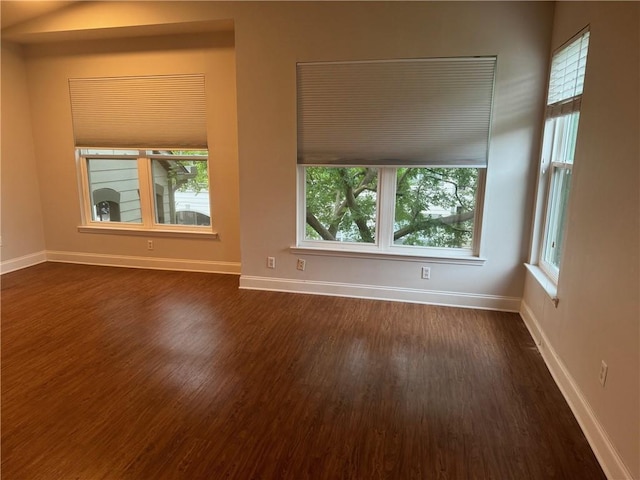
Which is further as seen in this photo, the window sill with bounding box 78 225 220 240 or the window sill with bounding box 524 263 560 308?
the window sill with bounding box 78 225 220 240

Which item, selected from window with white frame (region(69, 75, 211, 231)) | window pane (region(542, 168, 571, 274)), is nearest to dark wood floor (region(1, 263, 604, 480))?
window pane (region(542, 168, 571, 274))

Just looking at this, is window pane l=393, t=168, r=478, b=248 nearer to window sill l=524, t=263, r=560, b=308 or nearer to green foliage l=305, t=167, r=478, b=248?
green foliage l=305, t=167, r=478, b=248

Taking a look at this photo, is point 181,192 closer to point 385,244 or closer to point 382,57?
point 385,244

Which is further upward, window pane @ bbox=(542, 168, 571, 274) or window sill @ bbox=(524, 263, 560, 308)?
window pane @ bbox=(542, 168, 571, 274)

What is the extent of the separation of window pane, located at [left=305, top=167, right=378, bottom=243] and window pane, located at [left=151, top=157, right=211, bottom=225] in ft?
4.58

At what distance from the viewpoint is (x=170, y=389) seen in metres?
2.43

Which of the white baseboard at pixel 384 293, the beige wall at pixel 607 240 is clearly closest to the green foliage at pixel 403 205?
the white baseboard at pixel 384 293

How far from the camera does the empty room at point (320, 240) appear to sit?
1.95 metres

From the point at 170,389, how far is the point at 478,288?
109 inches

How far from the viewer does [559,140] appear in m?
3.08

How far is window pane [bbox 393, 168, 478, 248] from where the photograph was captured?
3.69m

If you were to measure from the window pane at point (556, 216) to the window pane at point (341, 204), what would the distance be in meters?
1.48

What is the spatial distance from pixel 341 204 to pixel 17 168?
12.9ft

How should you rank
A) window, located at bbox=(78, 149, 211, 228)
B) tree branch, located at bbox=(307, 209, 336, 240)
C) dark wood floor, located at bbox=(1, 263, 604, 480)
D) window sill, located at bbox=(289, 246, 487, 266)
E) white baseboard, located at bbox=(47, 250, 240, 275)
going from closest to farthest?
dark wood floor, located at bbox=(1, 263, 604, 480) → window sill, located at bbox=(289, 246, 487, 266) → tree branch, located at bbox=(307, 209, 336, 240) → window, located at bbox=(78, 149, 211, 228) → white baseboard, located at bbox=(47, 250, 240, 275)
